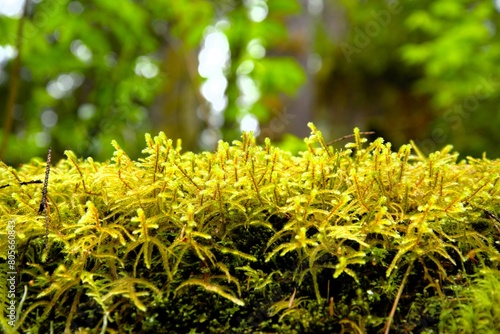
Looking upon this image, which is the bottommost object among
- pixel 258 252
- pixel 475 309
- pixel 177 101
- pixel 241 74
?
pixel 475 309

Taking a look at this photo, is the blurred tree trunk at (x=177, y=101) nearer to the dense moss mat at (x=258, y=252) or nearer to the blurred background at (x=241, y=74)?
the blurred background at (x=241, y=74)

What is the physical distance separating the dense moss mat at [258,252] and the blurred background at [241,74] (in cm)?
155

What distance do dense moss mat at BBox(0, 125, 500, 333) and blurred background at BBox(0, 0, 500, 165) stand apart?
155cm

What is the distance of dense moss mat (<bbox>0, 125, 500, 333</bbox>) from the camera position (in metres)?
0.77

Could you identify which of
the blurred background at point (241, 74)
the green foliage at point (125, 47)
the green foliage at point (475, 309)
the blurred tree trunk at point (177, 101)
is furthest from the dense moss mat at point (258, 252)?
the blurred tree trunk at point (177, 101)

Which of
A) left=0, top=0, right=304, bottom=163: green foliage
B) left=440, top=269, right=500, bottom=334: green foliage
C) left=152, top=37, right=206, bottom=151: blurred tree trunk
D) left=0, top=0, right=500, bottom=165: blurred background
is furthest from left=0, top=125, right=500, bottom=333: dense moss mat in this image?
left=152, top=37, right=206, bottom=151: blurred tree trunk

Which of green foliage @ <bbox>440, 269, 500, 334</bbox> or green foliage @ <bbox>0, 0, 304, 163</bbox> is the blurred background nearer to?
green foliage @ <bbox>0, 0, 304, 163</bbox>

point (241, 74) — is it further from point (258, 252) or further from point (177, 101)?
point (258, 252)

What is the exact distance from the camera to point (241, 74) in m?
3.71

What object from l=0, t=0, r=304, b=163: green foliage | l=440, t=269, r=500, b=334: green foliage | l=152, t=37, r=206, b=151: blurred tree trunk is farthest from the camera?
l=152, t=37, r=206, b=151: blurred tree trunk

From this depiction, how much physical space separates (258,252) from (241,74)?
9.91 feet

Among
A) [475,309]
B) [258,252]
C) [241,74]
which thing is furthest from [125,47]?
[475,309]

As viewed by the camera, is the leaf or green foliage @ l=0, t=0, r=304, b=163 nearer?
the leaf

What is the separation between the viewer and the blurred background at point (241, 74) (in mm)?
3514
